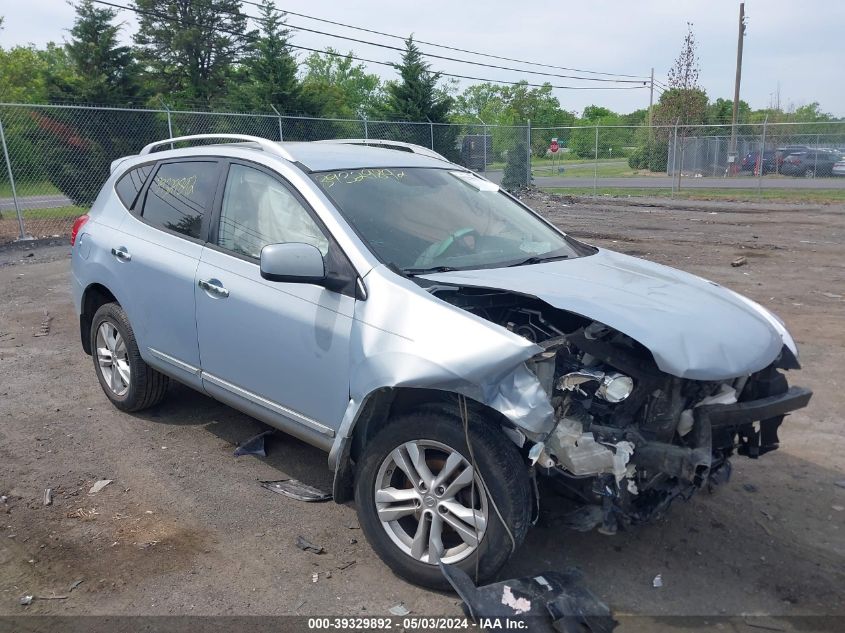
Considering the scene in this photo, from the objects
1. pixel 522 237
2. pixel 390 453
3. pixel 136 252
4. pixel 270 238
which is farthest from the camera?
pixel 136 252

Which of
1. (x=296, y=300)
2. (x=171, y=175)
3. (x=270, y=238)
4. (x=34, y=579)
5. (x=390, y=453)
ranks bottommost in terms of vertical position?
(x=34, y=579)

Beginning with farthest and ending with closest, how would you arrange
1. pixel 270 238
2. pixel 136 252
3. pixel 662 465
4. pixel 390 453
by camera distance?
pixel 136 252 < pixel 270 238 < pixel 390 453 < pixel 662 465

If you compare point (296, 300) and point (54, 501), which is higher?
point (296, 300)

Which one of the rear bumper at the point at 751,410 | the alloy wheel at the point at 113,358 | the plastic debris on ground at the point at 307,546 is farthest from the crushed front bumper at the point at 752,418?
the alloy wheel at the point at 113,358

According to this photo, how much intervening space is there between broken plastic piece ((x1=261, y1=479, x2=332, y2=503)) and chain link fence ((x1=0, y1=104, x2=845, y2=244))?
37.1ft

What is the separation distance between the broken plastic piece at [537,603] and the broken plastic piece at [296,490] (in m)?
1.13

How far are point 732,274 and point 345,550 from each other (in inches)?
311

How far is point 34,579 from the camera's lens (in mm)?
3324

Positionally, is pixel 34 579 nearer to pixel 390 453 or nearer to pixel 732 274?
pixel 390 453

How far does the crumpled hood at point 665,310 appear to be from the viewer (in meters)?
2.99

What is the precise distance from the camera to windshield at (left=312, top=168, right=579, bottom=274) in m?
3.78

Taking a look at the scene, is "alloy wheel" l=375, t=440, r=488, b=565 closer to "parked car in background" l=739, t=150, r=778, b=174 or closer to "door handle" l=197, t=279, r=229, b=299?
"door handle" l=197, t=279, r=229, b=299

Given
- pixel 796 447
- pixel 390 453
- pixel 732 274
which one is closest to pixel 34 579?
pixel 390 453

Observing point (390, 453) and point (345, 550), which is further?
point (345, 550)
